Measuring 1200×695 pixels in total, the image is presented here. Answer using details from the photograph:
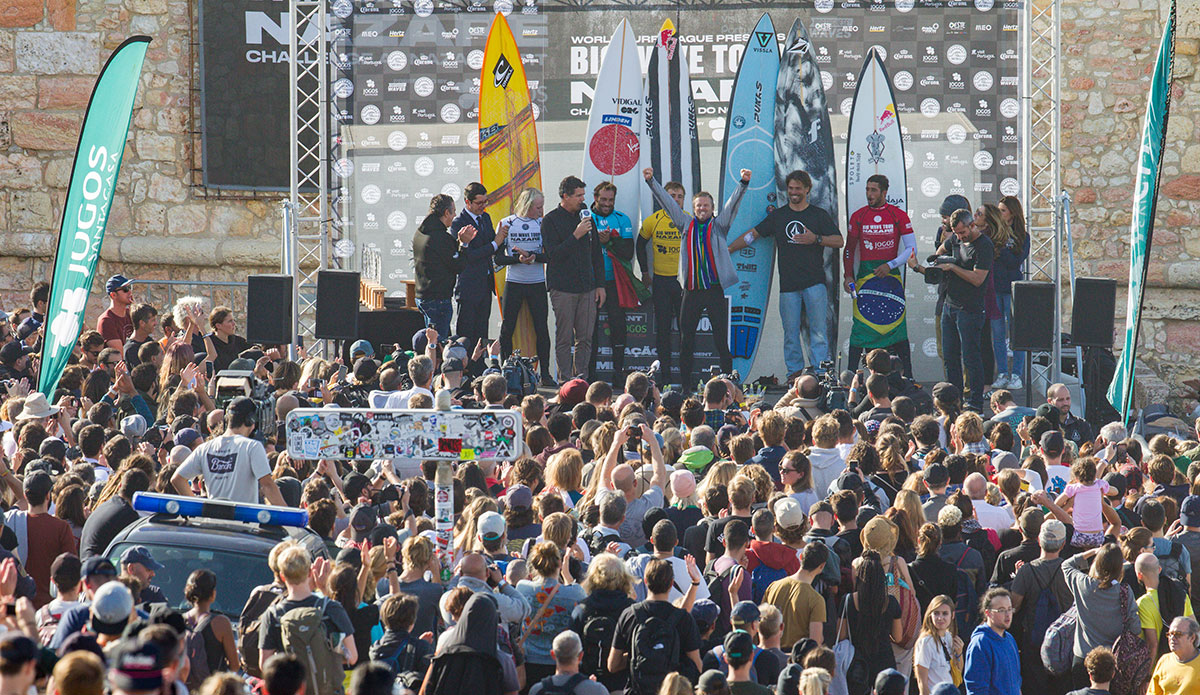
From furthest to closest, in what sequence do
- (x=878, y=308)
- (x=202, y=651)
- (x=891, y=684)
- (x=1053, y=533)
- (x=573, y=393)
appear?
(x=878, y=308), (x=573, y=393), (x=1053, y=533), (x=202, y=651), (x=891, y=684)

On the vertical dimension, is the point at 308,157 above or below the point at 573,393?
above

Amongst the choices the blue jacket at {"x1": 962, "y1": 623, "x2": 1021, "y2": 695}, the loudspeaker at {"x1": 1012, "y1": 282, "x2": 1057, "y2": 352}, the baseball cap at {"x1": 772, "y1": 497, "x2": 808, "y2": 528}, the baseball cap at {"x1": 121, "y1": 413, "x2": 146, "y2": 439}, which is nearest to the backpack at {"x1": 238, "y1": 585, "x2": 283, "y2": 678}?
the baseball cap at {"x1": 772, "y1": 497, "x2": 808, "y2": 528}

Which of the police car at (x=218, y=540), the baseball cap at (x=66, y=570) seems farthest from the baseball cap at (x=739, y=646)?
the baseball cap at (x=66, y=570)

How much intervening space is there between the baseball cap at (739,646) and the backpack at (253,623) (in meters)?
1.37

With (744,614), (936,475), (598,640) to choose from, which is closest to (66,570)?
(598,640)

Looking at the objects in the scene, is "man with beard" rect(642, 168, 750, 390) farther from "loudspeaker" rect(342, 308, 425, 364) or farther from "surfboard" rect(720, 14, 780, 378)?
"loudspeaker" rect(342, 308, 425, 364)

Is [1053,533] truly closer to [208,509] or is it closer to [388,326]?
[208,509]

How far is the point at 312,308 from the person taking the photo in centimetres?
1272

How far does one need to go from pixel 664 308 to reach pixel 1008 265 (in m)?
2.66

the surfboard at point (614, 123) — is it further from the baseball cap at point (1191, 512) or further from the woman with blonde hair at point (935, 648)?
the woman with blonde hair at point (935, 648)

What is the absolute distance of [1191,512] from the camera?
5605mm

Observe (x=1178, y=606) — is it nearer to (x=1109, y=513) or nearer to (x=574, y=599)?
(x=1109, y=513)

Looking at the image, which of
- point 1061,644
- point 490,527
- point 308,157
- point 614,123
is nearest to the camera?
point 490,527

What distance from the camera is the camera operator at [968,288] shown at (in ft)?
34.6
